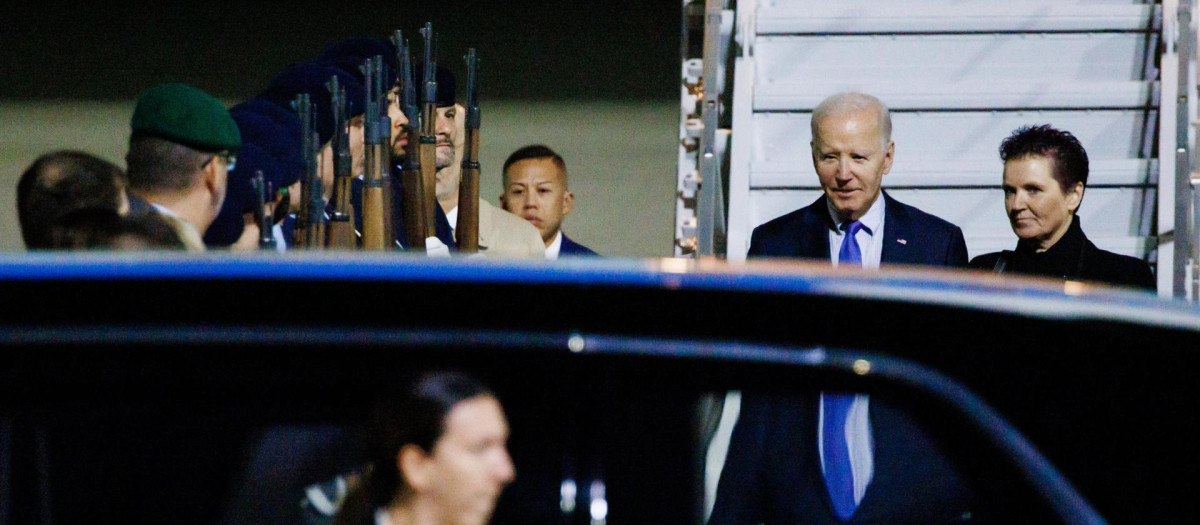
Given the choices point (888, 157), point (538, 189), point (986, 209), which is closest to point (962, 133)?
point (986, 209)

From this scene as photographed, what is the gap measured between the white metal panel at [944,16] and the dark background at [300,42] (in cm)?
330

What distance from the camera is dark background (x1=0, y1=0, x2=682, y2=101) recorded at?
8109 millimetres

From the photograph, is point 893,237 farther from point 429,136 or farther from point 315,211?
point 315,211

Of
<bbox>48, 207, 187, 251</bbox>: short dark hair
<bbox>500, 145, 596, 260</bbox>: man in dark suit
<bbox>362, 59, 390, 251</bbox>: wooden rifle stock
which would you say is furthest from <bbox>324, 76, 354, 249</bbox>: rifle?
<bbox>500, 145, 596, 260</bbox>: man in dark suit

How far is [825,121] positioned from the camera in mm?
3982

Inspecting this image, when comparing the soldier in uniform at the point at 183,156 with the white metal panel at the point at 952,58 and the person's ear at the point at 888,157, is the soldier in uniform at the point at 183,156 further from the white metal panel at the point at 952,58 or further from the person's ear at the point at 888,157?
the white metal panel at the point at 952,58

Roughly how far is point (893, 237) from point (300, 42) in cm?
494

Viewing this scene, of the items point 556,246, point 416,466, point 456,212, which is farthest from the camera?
point 556,246

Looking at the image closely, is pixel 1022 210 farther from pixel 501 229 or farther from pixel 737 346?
pixel 737 346

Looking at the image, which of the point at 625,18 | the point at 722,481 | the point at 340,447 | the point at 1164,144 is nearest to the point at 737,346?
the point at 722,481

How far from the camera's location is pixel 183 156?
120 inches

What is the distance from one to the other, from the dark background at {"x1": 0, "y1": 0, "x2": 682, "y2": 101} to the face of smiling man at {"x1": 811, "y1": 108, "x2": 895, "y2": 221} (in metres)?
4.11

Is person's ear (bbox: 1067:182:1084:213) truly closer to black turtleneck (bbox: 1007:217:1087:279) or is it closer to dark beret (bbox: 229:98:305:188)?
black turtleneck (bbox: 1007:217:1087:279)

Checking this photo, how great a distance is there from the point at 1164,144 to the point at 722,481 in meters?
3.19
